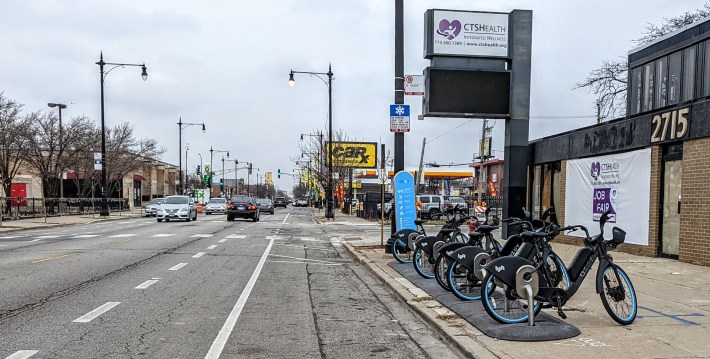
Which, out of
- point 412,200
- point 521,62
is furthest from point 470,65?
point 412,200

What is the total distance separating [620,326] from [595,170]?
10.2 meters

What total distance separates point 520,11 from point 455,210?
7.84 metres

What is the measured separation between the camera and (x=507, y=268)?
6078mm

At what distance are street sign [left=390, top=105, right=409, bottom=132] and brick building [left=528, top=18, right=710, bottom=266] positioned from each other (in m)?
5.66

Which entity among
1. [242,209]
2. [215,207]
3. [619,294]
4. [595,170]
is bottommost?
[215,207]

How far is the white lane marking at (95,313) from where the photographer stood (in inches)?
274

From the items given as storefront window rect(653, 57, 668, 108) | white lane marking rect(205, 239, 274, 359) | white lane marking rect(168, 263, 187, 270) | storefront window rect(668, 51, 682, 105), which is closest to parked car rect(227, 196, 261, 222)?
white lane marking rect(168, 263, 187, 270)

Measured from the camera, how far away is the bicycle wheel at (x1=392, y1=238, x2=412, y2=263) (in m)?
11.9

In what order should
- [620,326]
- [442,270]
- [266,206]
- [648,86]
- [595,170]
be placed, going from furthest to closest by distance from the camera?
1. [266,206]
2. [648,86]
3. [595,170]
4. [442,270]
5. [620,326]

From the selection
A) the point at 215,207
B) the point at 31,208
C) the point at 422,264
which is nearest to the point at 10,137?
the point at 31,208

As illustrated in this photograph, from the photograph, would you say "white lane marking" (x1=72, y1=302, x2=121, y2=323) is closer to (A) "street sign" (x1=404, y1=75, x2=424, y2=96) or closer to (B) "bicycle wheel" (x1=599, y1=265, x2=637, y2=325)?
(B) "bicycle wheel" (x1=599, y1=265, x2=637, y2=325)

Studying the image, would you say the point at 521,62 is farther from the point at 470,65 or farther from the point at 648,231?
the point at 648,231

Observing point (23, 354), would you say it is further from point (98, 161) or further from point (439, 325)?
point (98, 161)

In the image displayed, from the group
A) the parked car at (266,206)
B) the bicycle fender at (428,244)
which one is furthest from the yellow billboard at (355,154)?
the bicycle fender at (428,244)
